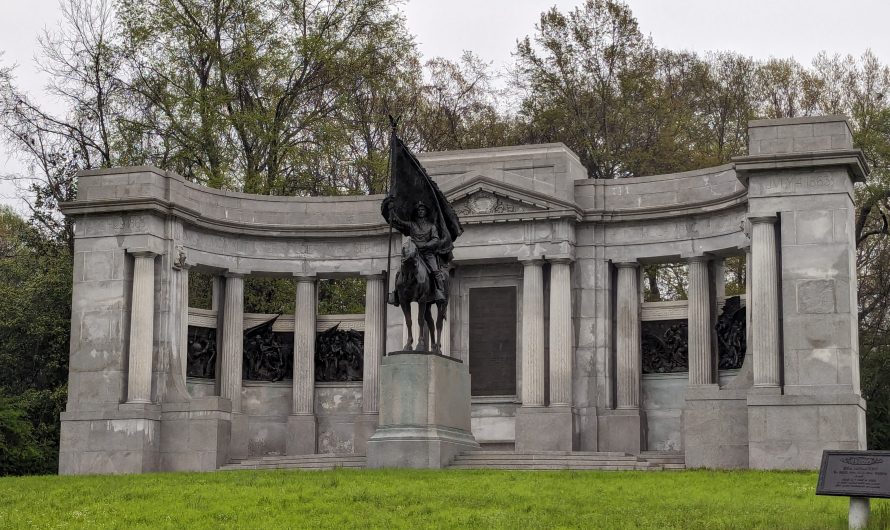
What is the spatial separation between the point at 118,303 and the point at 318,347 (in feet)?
28.4

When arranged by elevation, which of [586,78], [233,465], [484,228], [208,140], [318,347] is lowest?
[233,465]

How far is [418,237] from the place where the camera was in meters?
31.3

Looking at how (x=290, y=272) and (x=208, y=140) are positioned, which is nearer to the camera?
(x=290, y=272)

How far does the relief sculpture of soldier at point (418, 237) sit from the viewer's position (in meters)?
31.1

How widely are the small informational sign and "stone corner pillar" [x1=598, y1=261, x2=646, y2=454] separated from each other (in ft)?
72.1

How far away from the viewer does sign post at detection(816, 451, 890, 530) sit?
18.3 m

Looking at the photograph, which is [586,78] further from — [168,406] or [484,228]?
[168,406]

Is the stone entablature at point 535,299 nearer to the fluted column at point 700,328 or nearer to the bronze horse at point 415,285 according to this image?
the fluted column at point 700,328

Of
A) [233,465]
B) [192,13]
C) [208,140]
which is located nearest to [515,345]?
[233,465]

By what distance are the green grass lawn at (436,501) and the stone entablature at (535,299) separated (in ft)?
16.2

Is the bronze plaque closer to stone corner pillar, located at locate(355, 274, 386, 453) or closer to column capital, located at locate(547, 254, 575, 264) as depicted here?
column capital, located at locate(547, 254, 575, 264)

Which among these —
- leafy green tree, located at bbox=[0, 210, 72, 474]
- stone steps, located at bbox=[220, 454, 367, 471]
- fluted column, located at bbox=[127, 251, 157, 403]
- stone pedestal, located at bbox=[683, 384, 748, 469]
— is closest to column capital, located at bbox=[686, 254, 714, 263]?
stone pedestal, located at bbox=[683, 384, 748, 469]

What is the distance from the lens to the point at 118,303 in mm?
38312

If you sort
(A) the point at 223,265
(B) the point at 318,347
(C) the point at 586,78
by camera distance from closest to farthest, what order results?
(A) the point at 223,265 < (B) the point at 318,347 < (C) the point at 586,78
